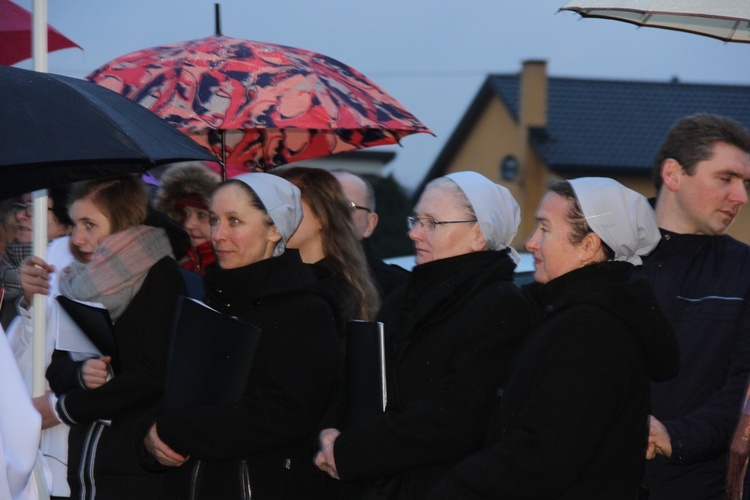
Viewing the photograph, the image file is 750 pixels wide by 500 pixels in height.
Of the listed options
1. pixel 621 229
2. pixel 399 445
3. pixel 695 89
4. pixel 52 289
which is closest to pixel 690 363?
pixel 621 229

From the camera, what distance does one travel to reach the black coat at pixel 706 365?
3.84m

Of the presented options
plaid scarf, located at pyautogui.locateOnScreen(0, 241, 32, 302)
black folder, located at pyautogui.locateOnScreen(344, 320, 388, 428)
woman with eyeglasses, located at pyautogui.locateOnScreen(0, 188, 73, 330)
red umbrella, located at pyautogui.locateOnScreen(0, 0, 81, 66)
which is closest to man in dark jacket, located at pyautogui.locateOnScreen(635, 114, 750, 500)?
black folder, located at pyautogui.locateOnScreen(344, 320, 388, 428)

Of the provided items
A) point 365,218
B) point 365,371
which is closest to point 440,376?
point 365,371

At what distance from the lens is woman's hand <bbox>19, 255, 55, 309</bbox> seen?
183 inches

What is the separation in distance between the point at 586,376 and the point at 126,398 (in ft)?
6.31

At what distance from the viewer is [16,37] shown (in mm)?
6148

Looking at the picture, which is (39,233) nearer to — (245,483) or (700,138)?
(245,483)

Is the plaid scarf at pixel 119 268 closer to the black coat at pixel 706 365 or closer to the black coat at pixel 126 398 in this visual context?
the black coat at pixel 126 398

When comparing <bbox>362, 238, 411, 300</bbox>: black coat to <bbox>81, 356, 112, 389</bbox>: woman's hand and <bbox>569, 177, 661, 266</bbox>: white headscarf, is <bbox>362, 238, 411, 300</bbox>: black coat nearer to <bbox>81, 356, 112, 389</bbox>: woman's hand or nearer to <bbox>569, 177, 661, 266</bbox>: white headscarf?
<bbox>81, 356, 112, 389</bbox>: woman's hand

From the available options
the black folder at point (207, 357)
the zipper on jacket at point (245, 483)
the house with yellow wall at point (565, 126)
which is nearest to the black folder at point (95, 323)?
the black folder at point (207, 357)

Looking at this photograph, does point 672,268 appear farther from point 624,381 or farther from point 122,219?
point 122,219

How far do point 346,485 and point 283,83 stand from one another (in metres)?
1.74

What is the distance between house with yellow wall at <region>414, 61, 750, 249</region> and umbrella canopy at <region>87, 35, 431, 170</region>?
95.2 feet

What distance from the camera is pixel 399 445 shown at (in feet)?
12.1
